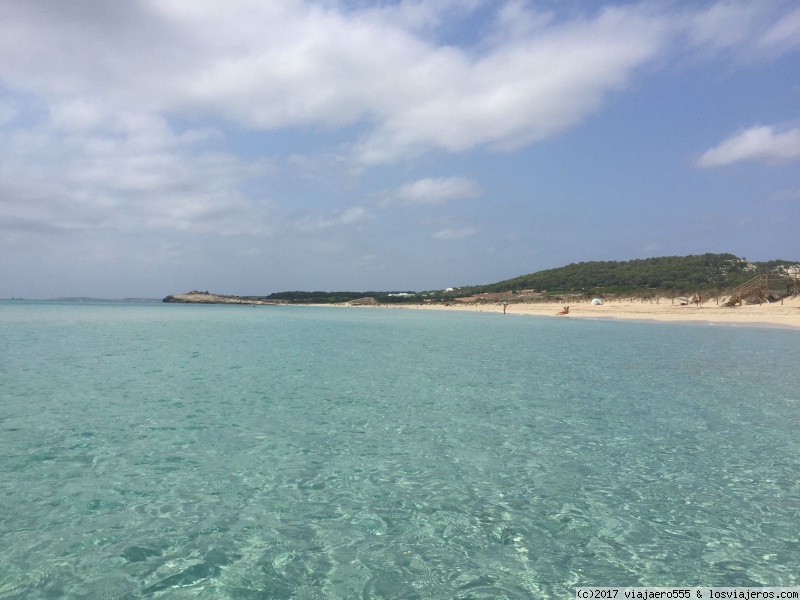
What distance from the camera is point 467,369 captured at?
60.2 feet

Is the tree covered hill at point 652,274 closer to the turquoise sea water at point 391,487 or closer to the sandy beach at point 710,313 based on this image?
the sandy beach at point 710,313

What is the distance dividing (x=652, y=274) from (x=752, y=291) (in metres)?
55.8

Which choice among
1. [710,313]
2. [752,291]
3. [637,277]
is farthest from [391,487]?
[637,277]

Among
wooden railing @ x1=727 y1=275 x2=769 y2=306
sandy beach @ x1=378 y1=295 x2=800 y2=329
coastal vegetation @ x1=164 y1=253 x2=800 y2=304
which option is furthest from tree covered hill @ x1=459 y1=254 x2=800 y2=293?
wooden railing @ x1=727 y1=275 x2=769 y2=306

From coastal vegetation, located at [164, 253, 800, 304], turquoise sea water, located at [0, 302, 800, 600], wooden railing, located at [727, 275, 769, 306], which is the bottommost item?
turquoise sea water, located at [0, 302, 800, 600]

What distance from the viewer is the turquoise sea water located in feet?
16.5

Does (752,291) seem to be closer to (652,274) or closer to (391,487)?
(652,274)

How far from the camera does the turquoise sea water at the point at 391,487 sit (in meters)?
5.04

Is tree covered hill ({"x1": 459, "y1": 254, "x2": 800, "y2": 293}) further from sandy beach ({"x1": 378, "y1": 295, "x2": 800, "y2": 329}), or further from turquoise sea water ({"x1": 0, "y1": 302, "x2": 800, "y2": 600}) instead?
turquoise sea water ({"x1": 0, "y1": 302, "x2": 800, "y2": 600})

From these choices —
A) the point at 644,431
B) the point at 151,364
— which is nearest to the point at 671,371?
the point at 644,431

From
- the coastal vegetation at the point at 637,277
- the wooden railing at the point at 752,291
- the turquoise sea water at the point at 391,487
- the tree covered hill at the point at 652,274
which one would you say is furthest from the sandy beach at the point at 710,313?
the turquoise sea water at the point at 391,487

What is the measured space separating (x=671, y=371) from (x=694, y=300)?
191 feet

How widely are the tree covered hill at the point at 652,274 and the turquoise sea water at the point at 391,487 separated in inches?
3593

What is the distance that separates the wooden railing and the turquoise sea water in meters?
55.7
